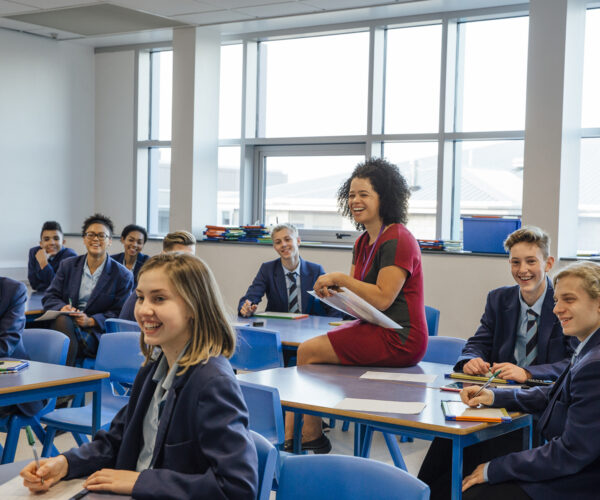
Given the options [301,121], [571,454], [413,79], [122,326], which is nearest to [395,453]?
[571,454]

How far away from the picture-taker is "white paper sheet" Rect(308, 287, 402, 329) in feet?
10.3

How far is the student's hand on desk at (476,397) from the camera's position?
2.57m

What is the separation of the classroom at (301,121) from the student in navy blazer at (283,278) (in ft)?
4.48

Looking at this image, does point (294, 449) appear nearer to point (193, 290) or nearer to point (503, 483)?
point (503, 483)

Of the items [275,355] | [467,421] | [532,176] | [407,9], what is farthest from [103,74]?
[467,421]

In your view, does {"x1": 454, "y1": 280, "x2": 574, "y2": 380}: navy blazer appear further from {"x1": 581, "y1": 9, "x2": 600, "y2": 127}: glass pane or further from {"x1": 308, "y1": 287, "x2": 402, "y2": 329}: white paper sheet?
{"x1": 581, "y1": 9, "x2": 600, "y2": 127}: glass pane

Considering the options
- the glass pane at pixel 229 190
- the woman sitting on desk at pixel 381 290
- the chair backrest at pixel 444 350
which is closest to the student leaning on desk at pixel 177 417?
the woman sitting on desk at pixel 381 290

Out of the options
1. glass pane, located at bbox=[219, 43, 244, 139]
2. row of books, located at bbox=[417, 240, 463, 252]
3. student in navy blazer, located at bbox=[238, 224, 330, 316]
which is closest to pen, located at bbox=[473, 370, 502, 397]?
student in navy blazer, located at bbox=[238, 224, 330, 316]

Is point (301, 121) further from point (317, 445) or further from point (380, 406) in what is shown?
point (380, 406)

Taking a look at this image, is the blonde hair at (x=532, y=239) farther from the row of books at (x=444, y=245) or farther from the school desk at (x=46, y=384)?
the row of books at (x=444, y=245)

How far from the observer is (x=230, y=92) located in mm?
8148

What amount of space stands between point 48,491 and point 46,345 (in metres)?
2.06

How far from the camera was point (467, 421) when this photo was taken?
240 cm

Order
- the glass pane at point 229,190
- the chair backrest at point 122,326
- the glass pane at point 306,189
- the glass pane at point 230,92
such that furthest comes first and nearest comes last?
the glass pane at point 229,190 < the glass pane at point 230,92 < the glass pane at point 306,189 < the chair backrest at point 122,326
